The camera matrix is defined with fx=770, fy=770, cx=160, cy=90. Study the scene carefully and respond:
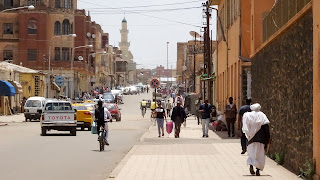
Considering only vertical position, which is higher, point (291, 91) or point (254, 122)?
point (291, 91)

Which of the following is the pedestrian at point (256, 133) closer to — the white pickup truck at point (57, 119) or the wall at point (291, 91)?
the wall at point (291, 91)

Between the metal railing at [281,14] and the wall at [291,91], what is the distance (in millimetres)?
335

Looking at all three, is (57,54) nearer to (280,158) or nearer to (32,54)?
(32,54)

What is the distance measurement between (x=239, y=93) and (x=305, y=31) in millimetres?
21184

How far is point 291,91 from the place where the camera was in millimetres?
16453

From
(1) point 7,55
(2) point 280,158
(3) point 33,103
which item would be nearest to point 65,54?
(1) point 7,55

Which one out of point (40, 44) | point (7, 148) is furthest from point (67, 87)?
point (7, 148)

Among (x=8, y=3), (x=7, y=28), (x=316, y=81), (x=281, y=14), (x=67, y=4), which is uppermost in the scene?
(x=8, y=3)

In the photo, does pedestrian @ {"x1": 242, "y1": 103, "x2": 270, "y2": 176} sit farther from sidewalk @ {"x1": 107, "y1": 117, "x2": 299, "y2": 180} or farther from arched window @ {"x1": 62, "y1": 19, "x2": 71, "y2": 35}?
arched window @ {"x1": 62, "y1": 19, "x2": 71, "y2": 35}

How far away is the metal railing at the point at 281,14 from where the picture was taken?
52.5ft

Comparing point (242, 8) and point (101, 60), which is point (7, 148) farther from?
point (101, 60)

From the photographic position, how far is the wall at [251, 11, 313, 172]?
47.3 feet

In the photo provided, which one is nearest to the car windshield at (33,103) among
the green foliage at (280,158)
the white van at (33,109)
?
the white van at (33,109)

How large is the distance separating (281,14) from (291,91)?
2914mm
